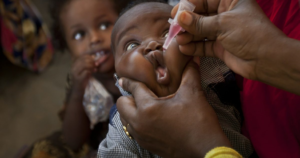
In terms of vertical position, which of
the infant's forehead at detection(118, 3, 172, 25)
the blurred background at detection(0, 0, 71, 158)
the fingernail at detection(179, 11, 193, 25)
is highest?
the fingernail at detection(179, 11, 193, 25)

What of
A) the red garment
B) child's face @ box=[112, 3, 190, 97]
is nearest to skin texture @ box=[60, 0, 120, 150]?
child's face @ box=[112, 3, 190, 97]

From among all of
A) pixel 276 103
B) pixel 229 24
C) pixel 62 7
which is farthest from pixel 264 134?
pixel 62 7

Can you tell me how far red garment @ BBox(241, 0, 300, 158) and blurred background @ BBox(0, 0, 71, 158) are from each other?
1663mm

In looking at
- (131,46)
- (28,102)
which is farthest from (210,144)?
(28,102)

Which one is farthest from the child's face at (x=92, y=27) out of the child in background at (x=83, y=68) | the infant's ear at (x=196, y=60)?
the infant's ear at (x=196, y=60)

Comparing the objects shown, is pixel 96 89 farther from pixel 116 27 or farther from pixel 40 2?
pixel 40 2

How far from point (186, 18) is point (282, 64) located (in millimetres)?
249

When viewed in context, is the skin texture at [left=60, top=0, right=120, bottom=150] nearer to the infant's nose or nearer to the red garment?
the infant's nose

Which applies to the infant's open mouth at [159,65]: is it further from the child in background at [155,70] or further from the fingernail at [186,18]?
the fingernail at [186,18]

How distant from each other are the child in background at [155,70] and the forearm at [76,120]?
1.76ft

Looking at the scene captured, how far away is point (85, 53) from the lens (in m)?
1.52

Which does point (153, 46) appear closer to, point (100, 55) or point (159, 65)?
point (159, 65)

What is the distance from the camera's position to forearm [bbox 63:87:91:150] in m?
1.52

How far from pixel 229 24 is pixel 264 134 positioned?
1.23 ft
